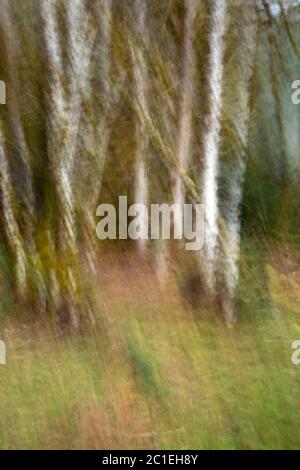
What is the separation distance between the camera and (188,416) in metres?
5.36

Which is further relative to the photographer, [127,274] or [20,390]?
[127,274]

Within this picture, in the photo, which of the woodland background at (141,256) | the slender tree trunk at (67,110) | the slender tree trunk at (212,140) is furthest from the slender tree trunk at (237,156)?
the slender tree trunk at (67,110)

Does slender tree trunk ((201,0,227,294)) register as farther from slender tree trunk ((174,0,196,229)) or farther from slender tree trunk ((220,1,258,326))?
slender tree trunk ((174,0,196,229))

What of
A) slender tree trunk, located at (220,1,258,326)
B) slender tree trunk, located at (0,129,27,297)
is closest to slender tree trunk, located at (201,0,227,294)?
slender tree trunk, located at (220,1,258,326)

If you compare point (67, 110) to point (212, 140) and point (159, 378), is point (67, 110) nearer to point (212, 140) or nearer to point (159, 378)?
point (212, 140)

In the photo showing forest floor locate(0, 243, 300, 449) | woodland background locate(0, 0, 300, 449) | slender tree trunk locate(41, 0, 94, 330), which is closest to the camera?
forest floor locate(0, 243, 300, 449)

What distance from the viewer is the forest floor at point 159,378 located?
5156 mm

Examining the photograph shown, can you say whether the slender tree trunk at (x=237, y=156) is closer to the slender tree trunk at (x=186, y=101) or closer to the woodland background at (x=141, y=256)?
the woodland background at (x=141, y=256)

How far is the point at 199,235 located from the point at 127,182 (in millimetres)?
2778

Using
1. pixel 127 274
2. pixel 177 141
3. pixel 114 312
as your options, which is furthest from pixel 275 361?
pixel 177 141

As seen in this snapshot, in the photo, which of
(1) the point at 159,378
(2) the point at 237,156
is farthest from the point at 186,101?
(1) the point at 159,378

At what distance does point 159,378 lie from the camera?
581 centimetres

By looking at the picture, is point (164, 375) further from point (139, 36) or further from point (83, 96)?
point (139, 36)

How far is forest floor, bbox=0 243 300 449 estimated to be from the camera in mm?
5156
